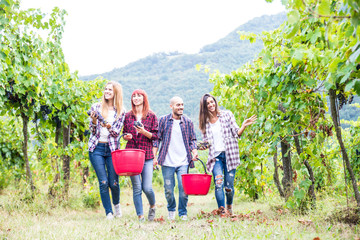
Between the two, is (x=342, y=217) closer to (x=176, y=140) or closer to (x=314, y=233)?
(x=314, y=233)

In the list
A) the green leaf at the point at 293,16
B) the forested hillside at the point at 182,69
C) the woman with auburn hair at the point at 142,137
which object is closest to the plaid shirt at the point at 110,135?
the woman with auburn hair at the point at 142,137

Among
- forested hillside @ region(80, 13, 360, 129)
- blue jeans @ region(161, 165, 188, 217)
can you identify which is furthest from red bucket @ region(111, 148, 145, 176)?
forested hillside @ region(80, 13, 360, 129)

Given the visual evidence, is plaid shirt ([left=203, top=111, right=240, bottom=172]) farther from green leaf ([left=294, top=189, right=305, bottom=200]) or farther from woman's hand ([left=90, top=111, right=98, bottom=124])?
woman's hand ([left=90, top=111, right=98, bottom=124])

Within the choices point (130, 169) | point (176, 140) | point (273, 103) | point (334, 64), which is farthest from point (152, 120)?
Result: point (334, 64)

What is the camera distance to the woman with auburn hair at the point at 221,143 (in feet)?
11.7

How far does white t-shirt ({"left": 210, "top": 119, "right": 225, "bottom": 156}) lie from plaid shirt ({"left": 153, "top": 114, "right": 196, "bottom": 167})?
23 centimetres

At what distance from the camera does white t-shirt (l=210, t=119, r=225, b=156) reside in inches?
Answer: 143

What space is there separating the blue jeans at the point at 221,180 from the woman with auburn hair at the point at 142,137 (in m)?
0.68

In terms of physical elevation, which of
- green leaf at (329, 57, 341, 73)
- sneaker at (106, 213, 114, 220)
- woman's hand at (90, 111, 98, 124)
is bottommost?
sneaker at (106, 213, 114, 220)

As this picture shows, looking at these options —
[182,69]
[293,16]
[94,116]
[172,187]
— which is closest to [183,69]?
[182,69]

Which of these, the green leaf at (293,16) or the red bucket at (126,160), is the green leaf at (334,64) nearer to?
the green leaf at (293,16)

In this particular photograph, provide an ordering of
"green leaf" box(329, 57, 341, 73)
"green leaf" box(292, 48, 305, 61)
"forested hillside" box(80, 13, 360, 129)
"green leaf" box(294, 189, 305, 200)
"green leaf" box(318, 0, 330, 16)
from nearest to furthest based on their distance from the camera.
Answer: "green leaf" box(318, 0, 330, 16)
"green leaf" box(329, 57, 341, 73)
"green leaf" box(292, 48, 305, 61)
"green leaf" box(294, 189, 305, 200)
"forested hillside" box(80, 13, 360, 129)

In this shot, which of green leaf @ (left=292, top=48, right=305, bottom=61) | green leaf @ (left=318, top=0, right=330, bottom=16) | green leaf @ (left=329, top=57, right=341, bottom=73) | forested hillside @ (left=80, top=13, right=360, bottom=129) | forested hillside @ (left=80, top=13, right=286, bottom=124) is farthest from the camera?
forested hillside @ (left=80, top=13, right=286, bottom=124)

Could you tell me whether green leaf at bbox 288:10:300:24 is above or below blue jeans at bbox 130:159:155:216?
above
